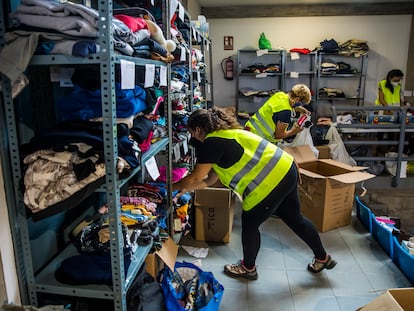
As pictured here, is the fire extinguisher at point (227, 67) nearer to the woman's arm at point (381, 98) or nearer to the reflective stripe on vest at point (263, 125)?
the woman's arm at point (381, 98)

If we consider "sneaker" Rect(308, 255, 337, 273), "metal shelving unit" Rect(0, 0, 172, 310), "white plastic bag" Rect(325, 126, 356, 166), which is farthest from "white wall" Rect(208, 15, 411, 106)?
"metal shelving unit" Rect(0, 0, 172, 310)

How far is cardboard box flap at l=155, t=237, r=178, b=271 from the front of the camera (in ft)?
6.49

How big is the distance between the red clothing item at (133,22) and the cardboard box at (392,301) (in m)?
1.72

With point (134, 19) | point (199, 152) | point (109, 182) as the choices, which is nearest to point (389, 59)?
point (199, 152)

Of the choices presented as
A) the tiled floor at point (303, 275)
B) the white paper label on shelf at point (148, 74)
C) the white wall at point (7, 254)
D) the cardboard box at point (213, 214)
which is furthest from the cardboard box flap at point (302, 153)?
the white wall at point (7, 254)

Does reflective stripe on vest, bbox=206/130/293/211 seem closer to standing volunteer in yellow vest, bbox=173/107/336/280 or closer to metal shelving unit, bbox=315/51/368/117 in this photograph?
standing volunteer in yellow vest, bbox=173/107/336/280

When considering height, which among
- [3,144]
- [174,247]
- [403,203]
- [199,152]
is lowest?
[403,203]

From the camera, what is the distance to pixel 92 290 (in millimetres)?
1489

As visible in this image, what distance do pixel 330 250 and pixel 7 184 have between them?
2562 millimetres

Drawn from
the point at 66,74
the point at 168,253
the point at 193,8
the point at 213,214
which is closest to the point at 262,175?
the point at 168,253

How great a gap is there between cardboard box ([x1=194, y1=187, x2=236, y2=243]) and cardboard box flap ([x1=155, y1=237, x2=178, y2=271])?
87 centimetres

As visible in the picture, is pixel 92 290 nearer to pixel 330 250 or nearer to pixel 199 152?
pixel 199 152

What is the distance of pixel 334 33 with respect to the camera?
6484 mm

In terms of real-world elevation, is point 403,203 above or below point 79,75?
below
